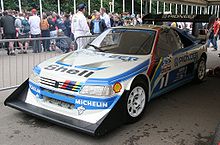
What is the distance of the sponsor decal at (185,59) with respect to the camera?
19.1ft

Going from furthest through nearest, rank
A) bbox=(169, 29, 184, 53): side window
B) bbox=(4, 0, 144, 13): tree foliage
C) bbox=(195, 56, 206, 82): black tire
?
bbox=(4, 0, 144, 13): tree foliage
bbox=(195, 56, 206, 82): black tire
bbox=(169, 29, 184, 53): side window

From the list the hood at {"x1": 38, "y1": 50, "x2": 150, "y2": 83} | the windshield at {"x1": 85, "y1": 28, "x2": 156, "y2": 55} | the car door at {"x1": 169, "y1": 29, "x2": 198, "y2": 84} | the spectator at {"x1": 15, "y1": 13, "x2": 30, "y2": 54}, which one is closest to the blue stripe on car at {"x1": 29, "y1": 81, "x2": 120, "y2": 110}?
the hood at {"x1": 38, "y1": 50, "x2": 150, "y2": 83}

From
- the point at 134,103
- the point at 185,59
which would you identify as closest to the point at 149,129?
the point at 134,103

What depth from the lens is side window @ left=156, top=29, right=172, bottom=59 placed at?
17.6 feet

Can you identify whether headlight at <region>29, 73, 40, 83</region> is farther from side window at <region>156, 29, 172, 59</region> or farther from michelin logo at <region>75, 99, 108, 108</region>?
side window at <region>156, 29, 172, 59</region>

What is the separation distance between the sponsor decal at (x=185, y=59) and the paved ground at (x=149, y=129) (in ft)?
2.63

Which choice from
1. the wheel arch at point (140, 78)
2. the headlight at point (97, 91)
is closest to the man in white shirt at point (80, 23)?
the wheel arch at point (140, 78)

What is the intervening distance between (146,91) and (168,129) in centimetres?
73

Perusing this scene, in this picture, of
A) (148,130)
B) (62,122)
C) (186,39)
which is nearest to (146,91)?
(148,130)

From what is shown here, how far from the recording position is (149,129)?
4.44 m

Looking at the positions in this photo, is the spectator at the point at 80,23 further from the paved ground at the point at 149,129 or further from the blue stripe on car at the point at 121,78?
the blue stripe on car at the point at 121,78

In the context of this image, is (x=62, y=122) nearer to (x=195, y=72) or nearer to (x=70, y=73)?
(x=70, y=73)

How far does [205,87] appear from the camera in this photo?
704 cm

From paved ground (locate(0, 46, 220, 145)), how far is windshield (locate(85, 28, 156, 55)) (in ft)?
3.81
